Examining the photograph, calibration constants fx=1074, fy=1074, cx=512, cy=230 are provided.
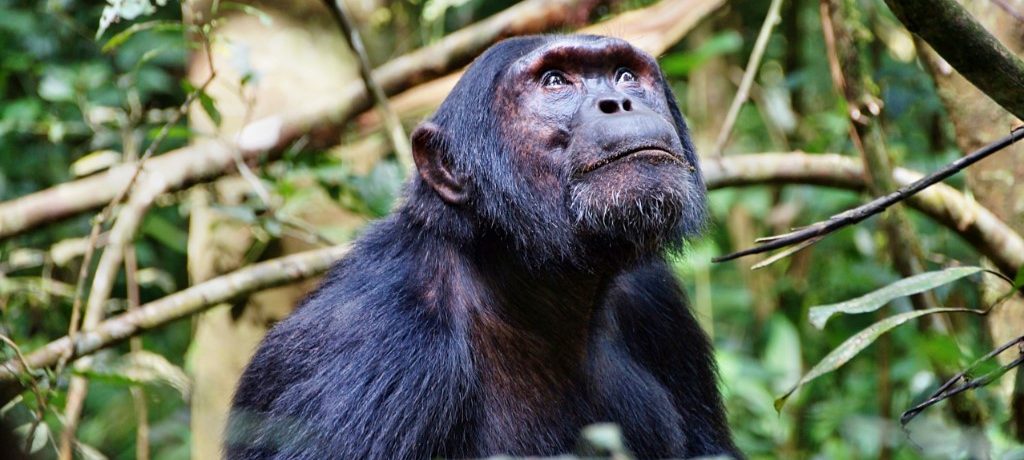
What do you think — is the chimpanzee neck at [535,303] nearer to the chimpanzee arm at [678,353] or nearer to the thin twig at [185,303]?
the chimpanzee arm at [678,353]

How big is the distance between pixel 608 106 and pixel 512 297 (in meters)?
→ 0.82

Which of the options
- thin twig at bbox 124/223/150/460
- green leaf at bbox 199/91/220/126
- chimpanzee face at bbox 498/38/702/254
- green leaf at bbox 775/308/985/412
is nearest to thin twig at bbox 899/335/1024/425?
green leaf at bbox 775/308/985/412

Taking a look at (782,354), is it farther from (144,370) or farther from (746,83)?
(144,370)

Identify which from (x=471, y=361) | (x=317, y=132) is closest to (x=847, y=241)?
(x=317, y=132)

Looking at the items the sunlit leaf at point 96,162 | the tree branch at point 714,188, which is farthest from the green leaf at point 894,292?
the sunlit leaf at point 96,162

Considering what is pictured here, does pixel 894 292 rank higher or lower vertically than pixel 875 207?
lower

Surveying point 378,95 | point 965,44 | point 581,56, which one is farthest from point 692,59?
point 965,44

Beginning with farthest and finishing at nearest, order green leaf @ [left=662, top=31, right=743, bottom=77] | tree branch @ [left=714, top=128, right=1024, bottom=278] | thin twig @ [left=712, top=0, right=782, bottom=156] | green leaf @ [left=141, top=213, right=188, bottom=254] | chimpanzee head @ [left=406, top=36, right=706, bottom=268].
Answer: green leaf @ [left=141, top=213, right=188, bottom=254]
green leaf @ [left=662, top=31, right=743, bottom=77]
thin twig @ [left=712, top=0, right=782, bottom=156]
chimpanzee head @ [left=406, top=36, right=706, bottom=268]
tree branch @ [left=714, top=128, right=1024, bottom=278]

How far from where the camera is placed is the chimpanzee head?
3.87 metres

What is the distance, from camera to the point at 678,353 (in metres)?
4.62

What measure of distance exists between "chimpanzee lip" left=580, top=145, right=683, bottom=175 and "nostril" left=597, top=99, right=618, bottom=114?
21 cm

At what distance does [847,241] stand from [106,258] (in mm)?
5064

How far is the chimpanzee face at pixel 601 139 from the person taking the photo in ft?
12.6

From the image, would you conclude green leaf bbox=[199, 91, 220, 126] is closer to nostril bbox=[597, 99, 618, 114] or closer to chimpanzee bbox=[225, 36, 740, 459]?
chimpanzee bbox=[225, 36, 740, 459]
